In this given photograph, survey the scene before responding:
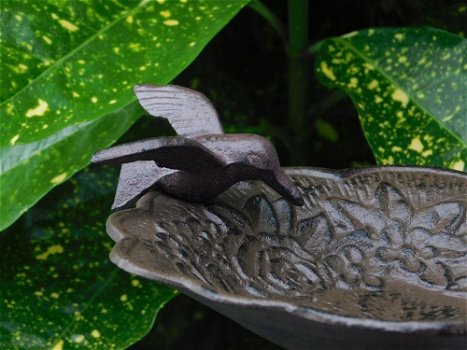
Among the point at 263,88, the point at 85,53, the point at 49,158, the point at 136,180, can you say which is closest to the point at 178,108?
the point at 136,180

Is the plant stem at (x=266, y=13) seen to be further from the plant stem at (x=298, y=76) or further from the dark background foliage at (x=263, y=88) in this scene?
the dark background foliage at (x=263, y=88)

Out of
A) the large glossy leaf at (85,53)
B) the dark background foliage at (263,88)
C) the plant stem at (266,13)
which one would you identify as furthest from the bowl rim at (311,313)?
the dark background foliage at (263,88)

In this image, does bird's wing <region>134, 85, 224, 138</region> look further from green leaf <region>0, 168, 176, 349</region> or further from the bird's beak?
green leaf <region>0, 168, 176, 349</region>

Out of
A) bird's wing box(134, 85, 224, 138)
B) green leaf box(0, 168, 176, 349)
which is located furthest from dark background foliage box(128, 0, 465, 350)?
bird's wing box(134, 85, 224, 138)

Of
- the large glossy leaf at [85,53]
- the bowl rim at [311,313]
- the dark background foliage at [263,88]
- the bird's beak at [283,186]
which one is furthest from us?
the dark background foliage at [263,88]

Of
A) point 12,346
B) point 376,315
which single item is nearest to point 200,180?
point 376,315
